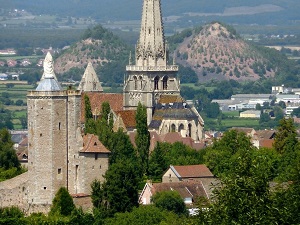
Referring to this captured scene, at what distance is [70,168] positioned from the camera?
7606cm

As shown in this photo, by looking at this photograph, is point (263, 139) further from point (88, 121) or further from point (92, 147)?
point (92, 147)

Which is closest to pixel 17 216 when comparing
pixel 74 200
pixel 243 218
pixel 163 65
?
pixel 74 200

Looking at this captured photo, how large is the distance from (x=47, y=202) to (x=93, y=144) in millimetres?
3594

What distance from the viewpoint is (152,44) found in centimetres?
11588

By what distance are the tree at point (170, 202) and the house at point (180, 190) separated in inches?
53.9

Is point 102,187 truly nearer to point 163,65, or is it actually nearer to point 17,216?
point 17,216

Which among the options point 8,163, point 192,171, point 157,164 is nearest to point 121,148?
point 157,164

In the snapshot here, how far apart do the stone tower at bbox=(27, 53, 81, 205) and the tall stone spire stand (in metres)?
39.5

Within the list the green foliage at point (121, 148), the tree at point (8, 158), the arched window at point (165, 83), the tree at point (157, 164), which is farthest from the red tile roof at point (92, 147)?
the arched window at point (165, 83)

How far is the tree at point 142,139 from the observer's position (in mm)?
89637

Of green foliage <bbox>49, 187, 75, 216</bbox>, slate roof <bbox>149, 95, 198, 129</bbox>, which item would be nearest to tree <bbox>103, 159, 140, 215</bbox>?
green foliage <bbox>49, 187, 75, 216</bbox>

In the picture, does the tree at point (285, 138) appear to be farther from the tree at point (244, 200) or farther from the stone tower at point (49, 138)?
the tree at point (244, 200)

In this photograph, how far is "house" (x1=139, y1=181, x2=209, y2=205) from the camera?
7831 cm

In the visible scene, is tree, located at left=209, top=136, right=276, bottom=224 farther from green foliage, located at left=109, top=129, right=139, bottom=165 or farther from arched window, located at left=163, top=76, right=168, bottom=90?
arched window, located at left=163, top=76, right=168, bottom=90
